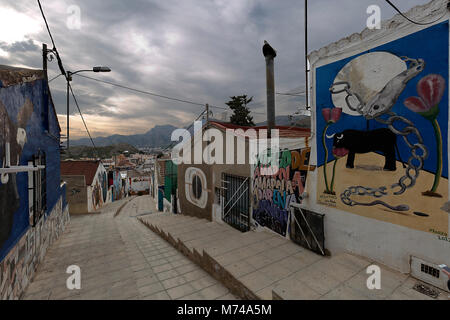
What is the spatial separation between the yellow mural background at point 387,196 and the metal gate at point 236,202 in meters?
3.47

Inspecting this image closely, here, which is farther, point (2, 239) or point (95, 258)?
point (95, 258)

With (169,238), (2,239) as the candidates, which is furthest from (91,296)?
(169,238)

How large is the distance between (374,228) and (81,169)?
84.6 ft

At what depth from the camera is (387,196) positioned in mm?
4578

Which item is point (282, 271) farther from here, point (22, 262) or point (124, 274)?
point (22, 262)

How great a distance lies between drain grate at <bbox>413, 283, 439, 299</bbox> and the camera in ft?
12.3

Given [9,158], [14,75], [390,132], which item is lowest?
[9,158]

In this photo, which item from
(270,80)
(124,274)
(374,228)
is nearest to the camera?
(374,228)

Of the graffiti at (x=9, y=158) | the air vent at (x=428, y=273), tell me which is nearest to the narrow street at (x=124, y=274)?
the graffiti at (x=9, y=158)

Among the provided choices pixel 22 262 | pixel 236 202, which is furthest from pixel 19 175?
pixel 236 202

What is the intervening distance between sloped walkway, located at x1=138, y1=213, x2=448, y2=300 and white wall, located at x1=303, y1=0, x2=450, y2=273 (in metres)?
0.34
